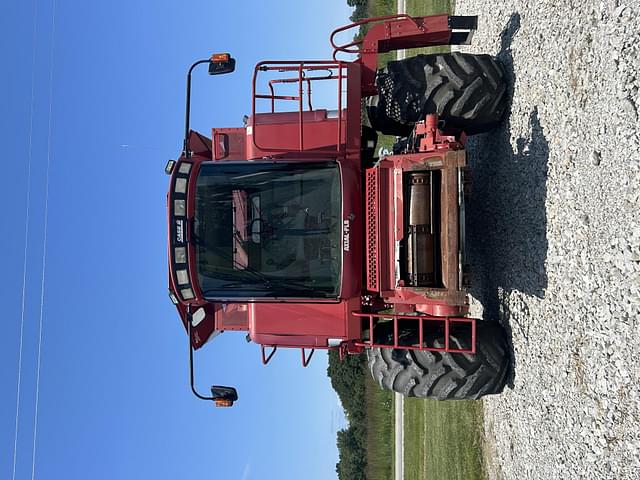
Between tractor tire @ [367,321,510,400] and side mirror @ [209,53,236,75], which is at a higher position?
side mirror @ [209,53,236,75]

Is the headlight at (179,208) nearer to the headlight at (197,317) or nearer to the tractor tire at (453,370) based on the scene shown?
the headlight at (197,317)

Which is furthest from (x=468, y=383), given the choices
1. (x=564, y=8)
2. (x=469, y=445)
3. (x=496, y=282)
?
(x=564, y=8)

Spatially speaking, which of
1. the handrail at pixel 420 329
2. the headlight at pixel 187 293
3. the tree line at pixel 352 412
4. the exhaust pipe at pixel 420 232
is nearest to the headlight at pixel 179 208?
the headlight at pixel 187 293

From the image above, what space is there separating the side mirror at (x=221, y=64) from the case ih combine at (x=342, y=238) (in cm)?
1

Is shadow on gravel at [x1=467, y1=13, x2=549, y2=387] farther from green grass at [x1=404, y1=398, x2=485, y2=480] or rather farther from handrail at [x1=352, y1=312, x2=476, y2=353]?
green grass at [x1=404, y1=398, x2=485, y2=480]

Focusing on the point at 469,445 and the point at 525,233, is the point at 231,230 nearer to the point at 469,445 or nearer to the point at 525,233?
the point at 525,233

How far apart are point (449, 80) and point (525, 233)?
7.01ft

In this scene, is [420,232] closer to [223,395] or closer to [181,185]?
[181,185]

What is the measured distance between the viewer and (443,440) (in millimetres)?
10805

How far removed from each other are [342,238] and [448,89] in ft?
8.20

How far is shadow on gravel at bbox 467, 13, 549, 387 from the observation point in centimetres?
597

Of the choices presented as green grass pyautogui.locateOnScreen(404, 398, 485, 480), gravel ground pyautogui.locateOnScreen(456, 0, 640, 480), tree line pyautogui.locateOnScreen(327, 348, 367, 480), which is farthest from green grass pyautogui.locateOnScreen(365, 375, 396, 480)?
gravel ground pyautogui.locateOnScreen(456, 0, 640, 480)

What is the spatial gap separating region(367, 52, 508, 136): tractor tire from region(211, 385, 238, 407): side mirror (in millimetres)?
4113

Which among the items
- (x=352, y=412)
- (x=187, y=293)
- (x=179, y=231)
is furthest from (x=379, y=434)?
(x=179, y=231)
